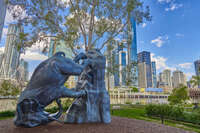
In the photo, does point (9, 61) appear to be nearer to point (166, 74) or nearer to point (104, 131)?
point (104, 131)

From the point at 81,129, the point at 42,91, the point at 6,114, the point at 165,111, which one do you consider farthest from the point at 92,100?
A: the point at 165,111

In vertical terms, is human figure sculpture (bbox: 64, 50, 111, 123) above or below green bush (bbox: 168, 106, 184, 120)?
above

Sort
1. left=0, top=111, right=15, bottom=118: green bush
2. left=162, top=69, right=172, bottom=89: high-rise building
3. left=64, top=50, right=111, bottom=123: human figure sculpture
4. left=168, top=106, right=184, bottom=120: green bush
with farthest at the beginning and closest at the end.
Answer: left=162, top=69, right=172, bottom=89: high-rise building, left=168, top=106, right=184, bottom=120: green bush, left=0, top=111, right=15, bottom=118: green bush, left=64, top=50, right=111, bottom=123: human figure sculpture

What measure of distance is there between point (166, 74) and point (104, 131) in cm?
15388

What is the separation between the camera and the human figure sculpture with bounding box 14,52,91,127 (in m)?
4.54

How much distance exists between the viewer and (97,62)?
6.37m

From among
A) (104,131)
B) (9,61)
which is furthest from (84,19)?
(9,61)

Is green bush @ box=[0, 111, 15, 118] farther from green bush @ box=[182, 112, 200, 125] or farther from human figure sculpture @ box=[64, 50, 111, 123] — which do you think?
green bush @ box=[182, 112, 200, 125]

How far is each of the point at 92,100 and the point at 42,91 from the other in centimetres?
218

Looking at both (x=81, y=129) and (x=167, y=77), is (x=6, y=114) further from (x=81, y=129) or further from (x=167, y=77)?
(x=167, y=77)

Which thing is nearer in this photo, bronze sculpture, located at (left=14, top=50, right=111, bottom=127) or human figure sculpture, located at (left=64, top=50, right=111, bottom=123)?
bronze sculpture, located at (left=14, top=50, right=111, bottom=127)

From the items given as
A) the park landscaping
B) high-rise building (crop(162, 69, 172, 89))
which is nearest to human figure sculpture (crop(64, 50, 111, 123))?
the park landscaping

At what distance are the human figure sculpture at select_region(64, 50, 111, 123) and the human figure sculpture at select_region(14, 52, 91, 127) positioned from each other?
3.06 feet

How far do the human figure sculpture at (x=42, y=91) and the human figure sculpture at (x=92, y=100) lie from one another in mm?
933
